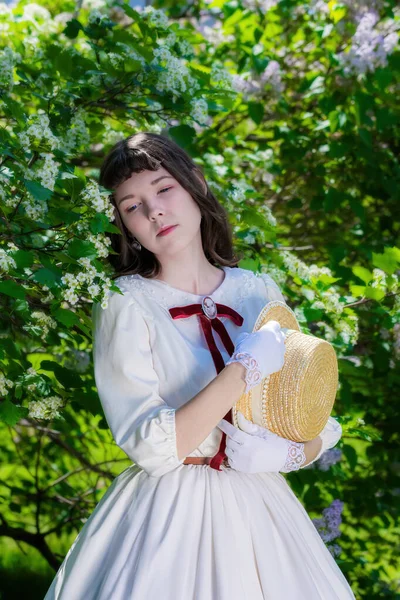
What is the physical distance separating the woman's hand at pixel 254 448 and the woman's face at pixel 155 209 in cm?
40

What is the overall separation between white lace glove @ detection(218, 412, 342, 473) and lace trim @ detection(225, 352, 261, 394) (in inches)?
3.2

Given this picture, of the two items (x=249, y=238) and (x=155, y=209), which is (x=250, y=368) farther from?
(x=249, y=238)

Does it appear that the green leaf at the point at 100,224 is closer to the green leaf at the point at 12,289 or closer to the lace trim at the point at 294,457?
the green leaf at the point at 12,289

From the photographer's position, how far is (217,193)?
2172 mm

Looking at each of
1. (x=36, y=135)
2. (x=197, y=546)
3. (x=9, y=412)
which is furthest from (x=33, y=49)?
(x=197, y=546)

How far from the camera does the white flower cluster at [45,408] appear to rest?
162 centimetres

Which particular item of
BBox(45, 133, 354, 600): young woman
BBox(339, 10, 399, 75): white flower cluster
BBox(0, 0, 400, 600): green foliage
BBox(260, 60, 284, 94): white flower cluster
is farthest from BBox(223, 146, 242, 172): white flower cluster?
BBox(45, 133, 354, 600): young woman

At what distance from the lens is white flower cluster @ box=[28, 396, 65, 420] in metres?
1.62

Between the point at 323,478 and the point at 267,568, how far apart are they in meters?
1.13

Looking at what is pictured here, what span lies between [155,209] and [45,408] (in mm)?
483

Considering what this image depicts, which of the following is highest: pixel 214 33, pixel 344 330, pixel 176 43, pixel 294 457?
pixel 214 33

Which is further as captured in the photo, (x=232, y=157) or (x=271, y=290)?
(x=232, y=157)

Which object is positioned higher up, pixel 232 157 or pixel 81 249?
pixel 232 157

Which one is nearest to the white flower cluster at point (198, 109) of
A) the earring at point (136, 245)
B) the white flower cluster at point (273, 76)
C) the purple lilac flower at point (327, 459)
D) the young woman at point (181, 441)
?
the young woman at point (181, 441)
